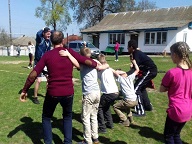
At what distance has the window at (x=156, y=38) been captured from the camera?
3039 centimetres

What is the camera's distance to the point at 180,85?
3.11 metres

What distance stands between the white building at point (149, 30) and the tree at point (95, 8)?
824 cm

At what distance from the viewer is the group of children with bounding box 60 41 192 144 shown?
3.13 m

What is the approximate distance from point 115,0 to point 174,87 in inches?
1880

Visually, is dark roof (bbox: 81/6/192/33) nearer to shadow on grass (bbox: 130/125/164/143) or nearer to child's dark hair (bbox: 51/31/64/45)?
shadow on grass (bbox: 130/125/164/143)

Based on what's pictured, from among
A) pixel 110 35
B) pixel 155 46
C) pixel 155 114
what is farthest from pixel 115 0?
pixel 155 114

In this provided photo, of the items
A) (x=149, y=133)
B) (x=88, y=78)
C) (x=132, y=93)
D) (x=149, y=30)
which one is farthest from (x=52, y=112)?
(x=149, y=30)

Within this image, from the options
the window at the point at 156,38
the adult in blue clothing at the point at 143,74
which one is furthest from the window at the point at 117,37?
the adult in blue clothing at the point at 143,74

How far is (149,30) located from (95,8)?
65.9 ft

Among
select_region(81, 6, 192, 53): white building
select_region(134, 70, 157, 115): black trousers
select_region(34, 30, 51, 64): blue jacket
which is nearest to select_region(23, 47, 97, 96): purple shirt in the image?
select_region(134, 70, 157, 115): black trousers

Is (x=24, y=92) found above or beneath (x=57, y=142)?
above

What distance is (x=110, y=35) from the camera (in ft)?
115

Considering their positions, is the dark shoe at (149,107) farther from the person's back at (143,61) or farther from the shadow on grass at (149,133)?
the shadow on grass at (149,133)

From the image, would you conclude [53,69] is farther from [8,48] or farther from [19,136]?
[8,48]
